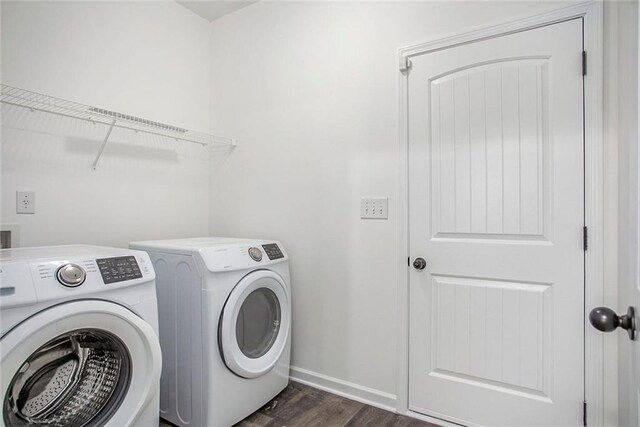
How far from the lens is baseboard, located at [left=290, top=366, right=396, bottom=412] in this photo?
1.96 m

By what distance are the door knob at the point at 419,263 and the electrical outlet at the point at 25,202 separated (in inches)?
75.6

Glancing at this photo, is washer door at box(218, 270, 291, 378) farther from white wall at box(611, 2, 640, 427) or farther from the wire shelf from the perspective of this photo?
white wall at box(611, 2, 640, 427)

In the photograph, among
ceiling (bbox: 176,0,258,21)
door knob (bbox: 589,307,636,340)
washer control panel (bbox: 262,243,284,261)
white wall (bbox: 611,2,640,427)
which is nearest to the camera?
door knob (bbox: 589,307,636,340)

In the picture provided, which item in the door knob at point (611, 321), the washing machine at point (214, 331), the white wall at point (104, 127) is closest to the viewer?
the door knob at point (611, 321)

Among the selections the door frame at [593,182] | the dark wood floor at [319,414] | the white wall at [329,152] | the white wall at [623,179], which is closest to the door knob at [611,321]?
the white wall at [623,179]

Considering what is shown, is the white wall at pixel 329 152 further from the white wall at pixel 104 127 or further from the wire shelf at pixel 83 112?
the wire shelf at pixel 83 112

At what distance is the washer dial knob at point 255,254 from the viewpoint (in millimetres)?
1884

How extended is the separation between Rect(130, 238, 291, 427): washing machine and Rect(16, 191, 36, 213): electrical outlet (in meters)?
0.49

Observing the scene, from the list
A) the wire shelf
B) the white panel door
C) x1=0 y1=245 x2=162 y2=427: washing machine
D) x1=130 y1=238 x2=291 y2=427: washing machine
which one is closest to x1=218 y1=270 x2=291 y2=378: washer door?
x1=130 y1=238 x2=291 y2=427: washing machine

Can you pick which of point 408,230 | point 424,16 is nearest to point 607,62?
point 424,16

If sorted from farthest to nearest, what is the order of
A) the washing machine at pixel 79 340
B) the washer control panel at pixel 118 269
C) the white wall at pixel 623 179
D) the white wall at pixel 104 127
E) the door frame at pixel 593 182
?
the white wall at pixel 104 127
the door frame at pixel 593 182
the washer control panel at pixel 118 269
the white wall at pixel 623 179
the washing machine at pixel 79 340

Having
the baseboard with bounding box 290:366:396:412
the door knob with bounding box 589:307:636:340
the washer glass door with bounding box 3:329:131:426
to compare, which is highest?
the door knob with bounding box 589:307:636:340

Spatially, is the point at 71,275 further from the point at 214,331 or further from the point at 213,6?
the point at 213,6

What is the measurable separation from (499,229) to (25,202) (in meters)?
2.26
